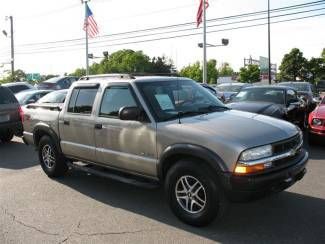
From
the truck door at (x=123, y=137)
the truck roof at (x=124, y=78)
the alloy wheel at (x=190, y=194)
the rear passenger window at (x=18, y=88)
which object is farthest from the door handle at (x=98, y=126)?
the rear passenger window at (x=18, y=88)

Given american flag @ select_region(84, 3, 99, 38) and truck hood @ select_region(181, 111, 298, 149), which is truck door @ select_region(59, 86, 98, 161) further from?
american flag @ select_region(84, 3, 99, 38)

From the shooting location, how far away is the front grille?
489cm

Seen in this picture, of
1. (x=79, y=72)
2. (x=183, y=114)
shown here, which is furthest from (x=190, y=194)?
(x=79, y=72)

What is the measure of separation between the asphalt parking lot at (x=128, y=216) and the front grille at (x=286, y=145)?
2.87 feet

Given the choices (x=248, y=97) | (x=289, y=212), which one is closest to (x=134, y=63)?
(x=248, y=97)

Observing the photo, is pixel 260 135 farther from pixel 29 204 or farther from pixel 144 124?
pixel 29 204

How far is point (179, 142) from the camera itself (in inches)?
201

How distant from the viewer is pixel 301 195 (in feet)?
20.2

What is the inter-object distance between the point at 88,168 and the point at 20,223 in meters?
1.56

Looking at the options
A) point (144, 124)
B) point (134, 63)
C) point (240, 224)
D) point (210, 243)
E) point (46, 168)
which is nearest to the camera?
point (210, 243)

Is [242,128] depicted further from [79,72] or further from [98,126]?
[79,72]

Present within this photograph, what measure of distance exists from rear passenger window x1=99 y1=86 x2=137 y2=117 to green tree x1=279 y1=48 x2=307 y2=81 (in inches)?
2261

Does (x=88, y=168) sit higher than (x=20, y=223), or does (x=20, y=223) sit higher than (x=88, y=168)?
(x=88, y=168)

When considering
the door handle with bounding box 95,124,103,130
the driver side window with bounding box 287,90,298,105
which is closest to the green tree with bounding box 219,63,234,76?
the driver side window with bounding box 287,90,298,105
